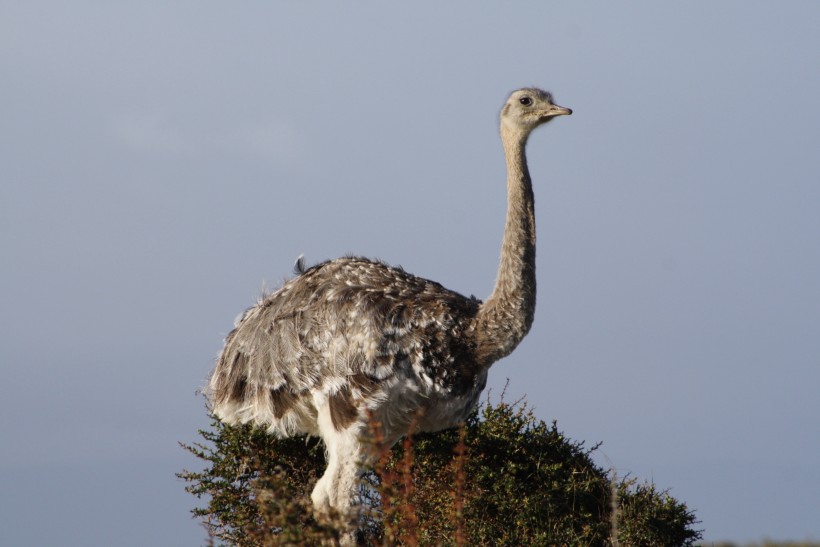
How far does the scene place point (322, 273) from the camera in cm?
1004

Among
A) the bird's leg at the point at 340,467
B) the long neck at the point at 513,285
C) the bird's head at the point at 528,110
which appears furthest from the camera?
the bird's head at the point at 528,110

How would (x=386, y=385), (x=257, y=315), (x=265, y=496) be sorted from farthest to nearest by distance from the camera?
(x=257, y=315), (x=386, y=385), (x=265, y=496)

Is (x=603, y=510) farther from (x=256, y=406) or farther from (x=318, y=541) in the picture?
(x=318, y=541)

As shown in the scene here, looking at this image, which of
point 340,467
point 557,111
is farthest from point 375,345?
point 557,111

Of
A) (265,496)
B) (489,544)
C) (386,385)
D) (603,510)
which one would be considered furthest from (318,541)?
(603,510)

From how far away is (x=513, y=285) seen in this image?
9.48 meters

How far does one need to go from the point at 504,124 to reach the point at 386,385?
2.78 meters

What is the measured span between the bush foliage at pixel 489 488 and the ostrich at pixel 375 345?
2.32ft

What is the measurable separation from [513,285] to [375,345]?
1369 millimetres

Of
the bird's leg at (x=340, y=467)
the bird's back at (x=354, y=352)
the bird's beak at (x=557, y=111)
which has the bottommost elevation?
the bird's leg at (x=340, y=467)

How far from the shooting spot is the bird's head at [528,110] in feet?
32.9

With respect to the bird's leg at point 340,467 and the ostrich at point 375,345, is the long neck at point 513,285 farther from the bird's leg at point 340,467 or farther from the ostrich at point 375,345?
the bird's leg at point 340,467

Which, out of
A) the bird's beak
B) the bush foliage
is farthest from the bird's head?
the bush foliage

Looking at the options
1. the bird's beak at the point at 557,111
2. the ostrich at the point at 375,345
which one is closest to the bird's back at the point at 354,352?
the ostrich at the point at 375,345
